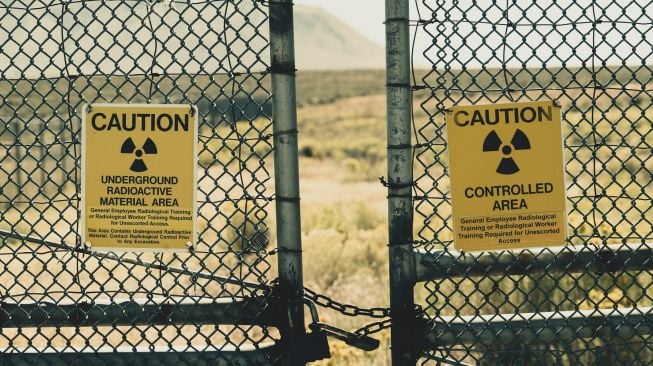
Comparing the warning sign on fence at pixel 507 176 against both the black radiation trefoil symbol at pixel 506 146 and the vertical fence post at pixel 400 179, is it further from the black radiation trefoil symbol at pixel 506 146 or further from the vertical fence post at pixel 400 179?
the vertical fence post at pixel 400 179

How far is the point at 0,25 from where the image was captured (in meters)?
3.30

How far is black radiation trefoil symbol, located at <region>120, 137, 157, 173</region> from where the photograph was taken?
313 centimetres

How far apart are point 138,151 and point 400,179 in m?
0.98

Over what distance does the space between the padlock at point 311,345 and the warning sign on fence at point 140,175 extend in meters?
0.54

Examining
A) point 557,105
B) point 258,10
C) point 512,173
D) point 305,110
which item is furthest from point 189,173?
point 305,110

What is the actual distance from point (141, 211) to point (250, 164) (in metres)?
17.2

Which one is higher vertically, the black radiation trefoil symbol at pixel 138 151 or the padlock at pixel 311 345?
the black radiation trefoil symbol at pixel 138 151

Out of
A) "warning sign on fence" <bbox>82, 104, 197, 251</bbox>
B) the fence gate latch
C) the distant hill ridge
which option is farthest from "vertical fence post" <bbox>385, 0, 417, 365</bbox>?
"warning sign on fence" <bbox>82, 104, 197, 251</bbox>

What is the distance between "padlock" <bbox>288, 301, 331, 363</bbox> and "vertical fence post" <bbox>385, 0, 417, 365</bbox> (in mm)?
275

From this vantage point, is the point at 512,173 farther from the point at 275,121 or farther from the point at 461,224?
the point at 275,121

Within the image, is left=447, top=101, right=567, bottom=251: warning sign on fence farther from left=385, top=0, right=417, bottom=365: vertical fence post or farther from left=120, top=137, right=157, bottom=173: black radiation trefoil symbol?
left=120, top=137, right=157, bottom=173: black radiation trefoil symbol

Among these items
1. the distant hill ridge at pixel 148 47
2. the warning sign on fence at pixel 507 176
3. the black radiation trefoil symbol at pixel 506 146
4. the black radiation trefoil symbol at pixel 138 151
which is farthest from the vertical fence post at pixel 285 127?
the black radiation trefoil symbol at pixel 506 146

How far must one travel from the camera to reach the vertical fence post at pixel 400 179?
3.09 metres

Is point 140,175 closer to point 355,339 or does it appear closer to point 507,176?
point 355,339
